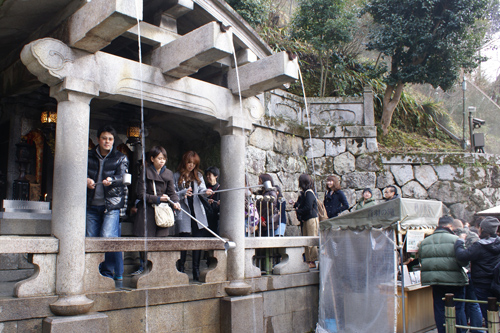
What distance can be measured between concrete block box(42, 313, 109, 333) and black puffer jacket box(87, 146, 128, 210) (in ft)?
4.36

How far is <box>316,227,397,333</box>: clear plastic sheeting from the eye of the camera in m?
5.98

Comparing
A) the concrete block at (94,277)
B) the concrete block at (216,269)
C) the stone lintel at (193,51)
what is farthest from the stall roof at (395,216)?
the concrete block at (94,277)

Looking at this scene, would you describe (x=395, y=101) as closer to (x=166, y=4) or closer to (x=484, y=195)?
(x=484, y=195)

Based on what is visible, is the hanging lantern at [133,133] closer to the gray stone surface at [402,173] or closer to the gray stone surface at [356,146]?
the gray stone surface at [356,146]

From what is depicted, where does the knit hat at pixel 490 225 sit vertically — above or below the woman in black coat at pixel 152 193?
below

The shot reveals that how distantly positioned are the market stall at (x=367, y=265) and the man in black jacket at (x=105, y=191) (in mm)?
3331

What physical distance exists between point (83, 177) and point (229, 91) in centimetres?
254

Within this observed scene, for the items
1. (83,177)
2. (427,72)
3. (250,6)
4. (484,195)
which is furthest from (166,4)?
(484,195)

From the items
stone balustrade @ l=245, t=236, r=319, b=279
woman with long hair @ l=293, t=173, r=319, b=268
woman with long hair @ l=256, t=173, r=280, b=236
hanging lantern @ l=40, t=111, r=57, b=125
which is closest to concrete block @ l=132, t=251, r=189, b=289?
stone balustrade @ l=245, t=236, r=319, b=279

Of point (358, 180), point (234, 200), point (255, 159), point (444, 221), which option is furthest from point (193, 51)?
point (358, 180)

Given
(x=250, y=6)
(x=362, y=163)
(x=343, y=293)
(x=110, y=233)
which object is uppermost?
(x=250, y=6)

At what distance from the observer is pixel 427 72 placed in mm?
12953

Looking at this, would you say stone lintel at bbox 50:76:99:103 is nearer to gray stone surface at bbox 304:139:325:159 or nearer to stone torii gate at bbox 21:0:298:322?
stone torii gate at bbox 21:0:298:322

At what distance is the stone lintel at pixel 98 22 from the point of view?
4.31 meters
